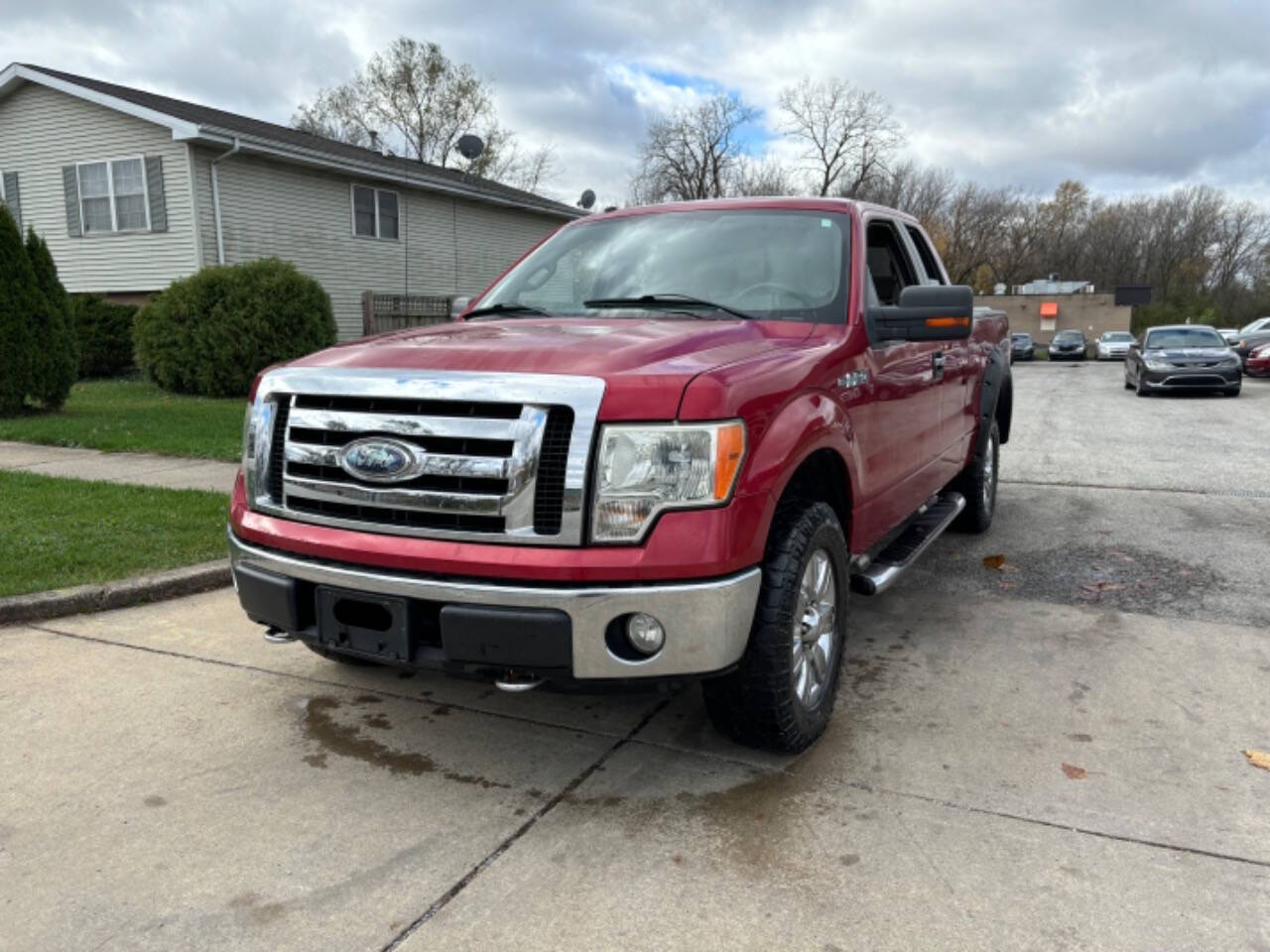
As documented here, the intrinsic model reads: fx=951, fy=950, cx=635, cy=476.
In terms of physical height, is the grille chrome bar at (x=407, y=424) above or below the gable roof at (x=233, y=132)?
below

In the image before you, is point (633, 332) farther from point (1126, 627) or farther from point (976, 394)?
point (976, 394)

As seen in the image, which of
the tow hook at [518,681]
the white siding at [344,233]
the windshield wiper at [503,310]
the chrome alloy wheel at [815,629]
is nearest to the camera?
the tow hook at [518,681]

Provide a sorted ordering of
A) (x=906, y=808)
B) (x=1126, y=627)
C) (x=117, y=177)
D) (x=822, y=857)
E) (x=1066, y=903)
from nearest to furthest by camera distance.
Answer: (x=1066, y=903) → (x=822, y=857) → (x=906, y=808) → (x=1126, y=627) → (x=117, y=177)

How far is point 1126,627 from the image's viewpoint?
4637 mm

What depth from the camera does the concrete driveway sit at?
94.1 inches

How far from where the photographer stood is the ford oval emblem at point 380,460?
9.25 ft

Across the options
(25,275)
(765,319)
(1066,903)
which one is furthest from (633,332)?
(25,275)

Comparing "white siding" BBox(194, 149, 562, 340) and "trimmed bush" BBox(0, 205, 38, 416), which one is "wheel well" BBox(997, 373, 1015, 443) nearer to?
"trimmed bush" BBox(0, 205, 38, 416)

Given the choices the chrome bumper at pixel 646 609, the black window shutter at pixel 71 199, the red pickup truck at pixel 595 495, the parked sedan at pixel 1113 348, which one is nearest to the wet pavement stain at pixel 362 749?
the red pickup truck at pixel 595 495

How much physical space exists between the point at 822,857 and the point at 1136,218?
85590 millimetres

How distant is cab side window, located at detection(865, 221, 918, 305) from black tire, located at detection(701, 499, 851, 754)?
1.44 m

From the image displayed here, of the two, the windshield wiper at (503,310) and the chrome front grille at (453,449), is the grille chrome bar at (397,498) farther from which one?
the windshield wiper at (503,310)

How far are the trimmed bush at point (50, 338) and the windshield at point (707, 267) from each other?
357 inches

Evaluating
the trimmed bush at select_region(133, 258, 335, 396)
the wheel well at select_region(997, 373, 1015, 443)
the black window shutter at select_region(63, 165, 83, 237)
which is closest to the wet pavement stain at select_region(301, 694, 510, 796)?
the wheel well at select_region(997, 373, 1015, 443)
